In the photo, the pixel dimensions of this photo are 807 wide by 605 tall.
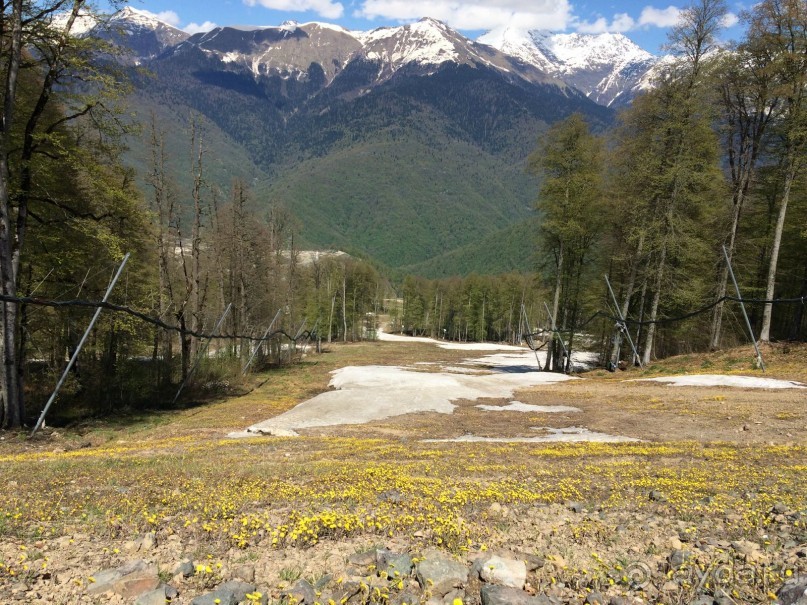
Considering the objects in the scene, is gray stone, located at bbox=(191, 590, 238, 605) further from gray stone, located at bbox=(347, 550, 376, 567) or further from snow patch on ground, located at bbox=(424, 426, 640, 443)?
snow patch on ground, located at bbox=(424, 426, 640, 443)

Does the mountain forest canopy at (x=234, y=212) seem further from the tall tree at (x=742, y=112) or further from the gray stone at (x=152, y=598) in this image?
the gray stone at (x=152, y=598)

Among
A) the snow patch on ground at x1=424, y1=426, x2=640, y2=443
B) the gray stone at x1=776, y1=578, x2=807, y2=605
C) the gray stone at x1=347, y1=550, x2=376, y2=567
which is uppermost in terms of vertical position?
the gray stone at x1=776, y1=578, x2=807, y2=605

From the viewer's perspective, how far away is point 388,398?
899 inches

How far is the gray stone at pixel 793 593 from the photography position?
3440mm

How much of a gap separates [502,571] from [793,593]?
228 centimetres

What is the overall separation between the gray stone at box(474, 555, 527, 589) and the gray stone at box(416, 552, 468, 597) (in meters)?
→ 0.17

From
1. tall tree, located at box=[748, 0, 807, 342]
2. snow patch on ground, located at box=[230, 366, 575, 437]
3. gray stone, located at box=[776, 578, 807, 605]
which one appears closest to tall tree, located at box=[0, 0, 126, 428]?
snow patch on ground, located at box=[230, 366, 575, 437]

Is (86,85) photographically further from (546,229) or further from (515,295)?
(515,295)

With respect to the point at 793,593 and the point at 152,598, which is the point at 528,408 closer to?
the point at 793,593

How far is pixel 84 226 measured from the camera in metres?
16.1

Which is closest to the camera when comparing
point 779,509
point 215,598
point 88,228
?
point 215,598

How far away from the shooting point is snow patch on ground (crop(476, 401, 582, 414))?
18375 mm

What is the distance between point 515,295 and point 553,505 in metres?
101

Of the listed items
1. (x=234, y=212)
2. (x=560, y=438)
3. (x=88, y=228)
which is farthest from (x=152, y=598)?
(x=234, y=212)
